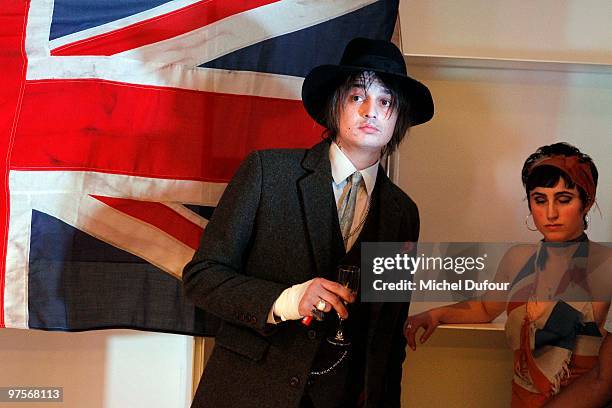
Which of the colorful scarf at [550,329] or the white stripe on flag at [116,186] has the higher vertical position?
the white stripe on flag at [116,186]

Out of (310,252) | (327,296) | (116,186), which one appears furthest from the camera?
(116,186)

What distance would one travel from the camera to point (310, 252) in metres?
1.49

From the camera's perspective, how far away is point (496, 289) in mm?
1759

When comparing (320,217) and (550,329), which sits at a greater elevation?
(320,217)

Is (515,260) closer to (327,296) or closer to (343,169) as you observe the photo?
(343,169)

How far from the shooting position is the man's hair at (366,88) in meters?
1.54

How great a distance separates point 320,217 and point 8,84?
0.83 m

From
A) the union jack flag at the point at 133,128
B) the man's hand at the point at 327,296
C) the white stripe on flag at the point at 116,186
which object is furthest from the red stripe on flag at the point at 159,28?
the man's hand at the point at 327,296

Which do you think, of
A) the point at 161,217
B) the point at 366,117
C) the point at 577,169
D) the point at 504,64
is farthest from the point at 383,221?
the point at 504,64

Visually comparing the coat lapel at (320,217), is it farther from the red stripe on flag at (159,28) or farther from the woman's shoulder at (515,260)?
the red stripe on flag at (159,28)

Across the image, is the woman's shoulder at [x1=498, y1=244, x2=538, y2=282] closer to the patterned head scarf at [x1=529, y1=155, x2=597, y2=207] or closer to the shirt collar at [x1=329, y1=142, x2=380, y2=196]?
the patterned head scarf at [x1=529, y1=155, x2=597, y2=207]

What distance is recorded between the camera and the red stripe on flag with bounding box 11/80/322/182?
6.09 ft

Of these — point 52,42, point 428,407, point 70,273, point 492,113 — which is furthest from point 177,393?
point 492,113

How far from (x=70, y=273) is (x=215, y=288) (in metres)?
0.57
